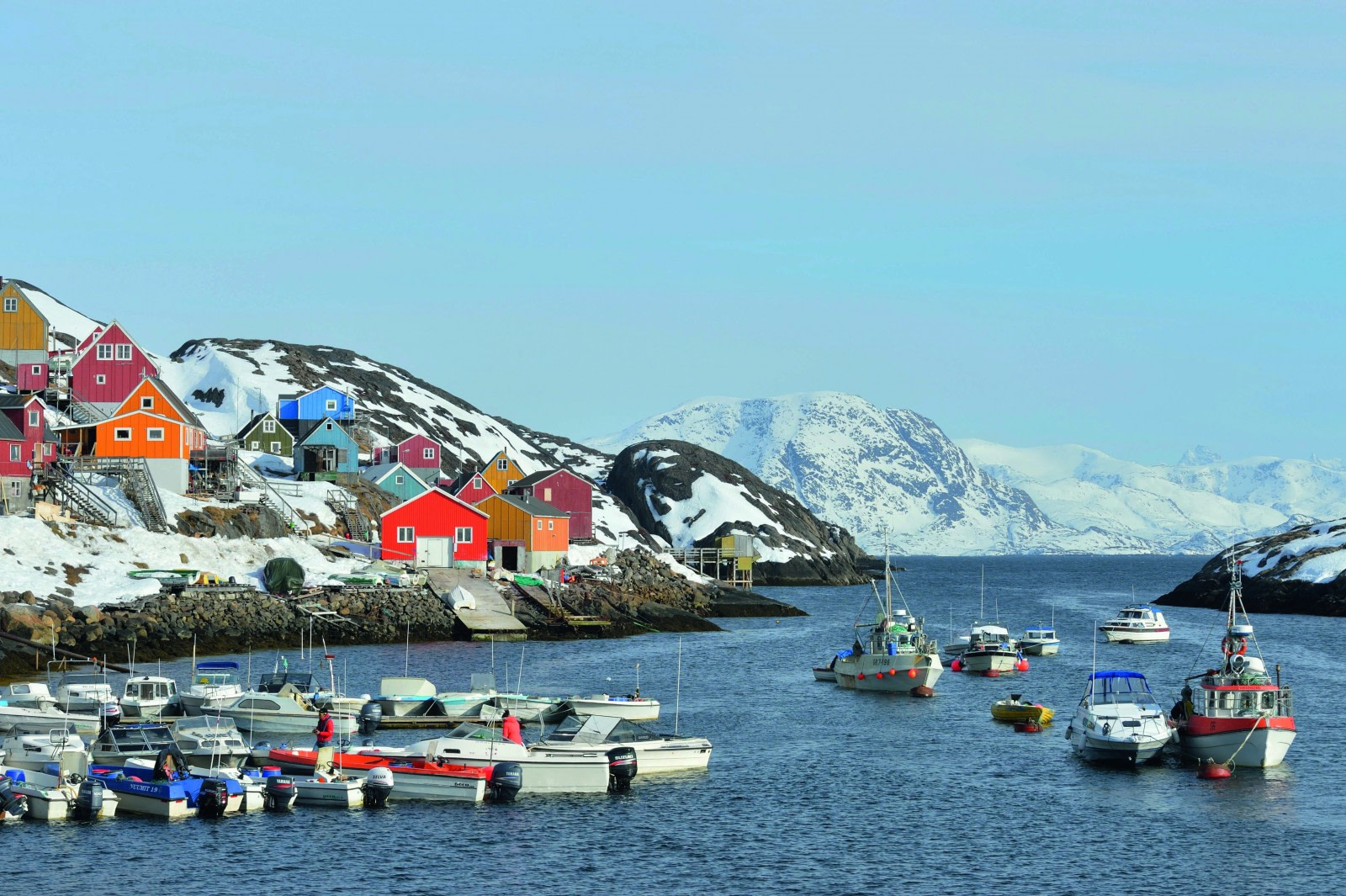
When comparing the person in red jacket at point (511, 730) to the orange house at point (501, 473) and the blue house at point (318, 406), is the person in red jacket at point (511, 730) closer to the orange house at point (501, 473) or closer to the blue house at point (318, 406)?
the orange house at point (501, 473)

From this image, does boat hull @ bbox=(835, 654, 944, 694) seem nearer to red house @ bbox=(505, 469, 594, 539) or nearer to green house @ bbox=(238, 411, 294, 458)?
red house @ bbox=(505, 469, 594, 539)

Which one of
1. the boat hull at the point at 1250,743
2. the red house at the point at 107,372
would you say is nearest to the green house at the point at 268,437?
the red house at the point at 107,372

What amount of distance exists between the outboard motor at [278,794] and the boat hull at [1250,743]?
31.5 m

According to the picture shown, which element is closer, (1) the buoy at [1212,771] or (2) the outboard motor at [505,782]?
(2) the outboard motor at [505,782]

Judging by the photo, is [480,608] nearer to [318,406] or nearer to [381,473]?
[381,473]

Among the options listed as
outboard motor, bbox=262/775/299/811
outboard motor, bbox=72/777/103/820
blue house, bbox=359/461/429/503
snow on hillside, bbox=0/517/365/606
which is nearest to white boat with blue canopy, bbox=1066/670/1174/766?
outboard motor, bbox=262/775/299/811

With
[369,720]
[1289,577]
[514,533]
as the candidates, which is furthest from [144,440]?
[1289,577]

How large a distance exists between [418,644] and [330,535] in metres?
28.2

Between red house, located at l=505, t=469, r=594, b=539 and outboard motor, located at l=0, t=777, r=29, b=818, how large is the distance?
102160 millimetres

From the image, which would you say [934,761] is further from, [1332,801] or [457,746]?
[457,746]

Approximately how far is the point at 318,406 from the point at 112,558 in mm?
68395

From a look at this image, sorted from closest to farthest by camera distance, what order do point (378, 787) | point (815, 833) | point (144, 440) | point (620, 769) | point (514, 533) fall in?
point (815, 833) → point (378, 787) → point (620, 769) → point (144, 440) → point (514, 533)

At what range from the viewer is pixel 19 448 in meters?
99.4

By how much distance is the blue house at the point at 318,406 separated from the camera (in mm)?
158000
